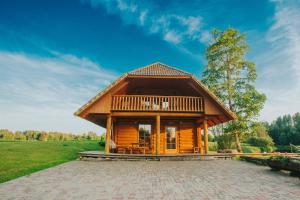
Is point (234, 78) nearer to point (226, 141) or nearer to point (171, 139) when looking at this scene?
point (226, 141)

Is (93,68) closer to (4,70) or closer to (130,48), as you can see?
(130,48)

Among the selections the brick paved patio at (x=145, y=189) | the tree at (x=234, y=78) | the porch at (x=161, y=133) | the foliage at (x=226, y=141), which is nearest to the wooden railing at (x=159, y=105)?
the porch at (x=161, y=133)

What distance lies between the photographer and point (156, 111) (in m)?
11.6

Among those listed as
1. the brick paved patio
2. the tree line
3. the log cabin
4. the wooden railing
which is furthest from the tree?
the tree line

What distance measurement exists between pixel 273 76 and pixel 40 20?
2109 cm

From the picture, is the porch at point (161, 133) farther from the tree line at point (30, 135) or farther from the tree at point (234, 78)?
the tree line at point (30, 135)

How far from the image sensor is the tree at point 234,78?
16828 mm

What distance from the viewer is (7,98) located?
32.5 metres

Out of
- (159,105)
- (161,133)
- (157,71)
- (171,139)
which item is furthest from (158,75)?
(171,139)

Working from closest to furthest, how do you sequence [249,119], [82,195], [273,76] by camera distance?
1. [82,195]
2. [249,119]
3. [273,76]

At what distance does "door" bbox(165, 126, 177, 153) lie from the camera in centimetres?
1360

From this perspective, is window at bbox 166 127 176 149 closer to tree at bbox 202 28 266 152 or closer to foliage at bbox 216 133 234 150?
tree at bbox 202 28 266 152

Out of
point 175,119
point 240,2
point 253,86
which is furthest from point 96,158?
point 253,86

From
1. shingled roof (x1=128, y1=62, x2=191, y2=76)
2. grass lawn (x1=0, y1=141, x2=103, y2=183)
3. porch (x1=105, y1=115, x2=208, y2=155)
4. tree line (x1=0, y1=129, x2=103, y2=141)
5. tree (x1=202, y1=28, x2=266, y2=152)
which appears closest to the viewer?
grass lawn (x1=0, y1=141, x2=103, y2=183)
